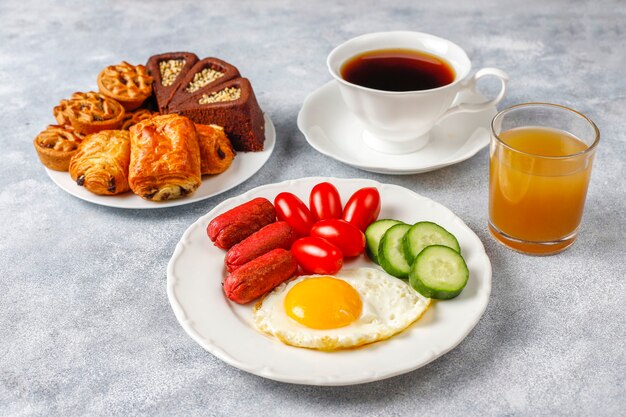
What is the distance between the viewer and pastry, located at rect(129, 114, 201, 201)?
10.3 feet

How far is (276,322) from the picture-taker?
2.47 metres

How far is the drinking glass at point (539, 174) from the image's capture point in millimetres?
2688

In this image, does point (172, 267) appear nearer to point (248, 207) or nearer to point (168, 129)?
point (248, 207)

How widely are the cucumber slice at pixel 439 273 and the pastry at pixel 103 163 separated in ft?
4.83

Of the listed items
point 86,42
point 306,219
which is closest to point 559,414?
point 306,219

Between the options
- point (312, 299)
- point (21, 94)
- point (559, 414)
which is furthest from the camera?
point (21, 94)

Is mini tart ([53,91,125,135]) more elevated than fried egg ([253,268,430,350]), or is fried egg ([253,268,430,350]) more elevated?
mini tart ([53,91,125,135])

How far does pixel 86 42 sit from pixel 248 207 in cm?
266

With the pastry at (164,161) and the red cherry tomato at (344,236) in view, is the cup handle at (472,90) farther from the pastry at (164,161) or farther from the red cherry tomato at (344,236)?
the pastry at (164,161)

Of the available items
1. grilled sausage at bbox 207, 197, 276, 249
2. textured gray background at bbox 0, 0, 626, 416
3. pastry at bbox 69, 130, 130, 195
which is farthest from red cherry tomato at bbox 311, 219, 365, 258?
pastry at bbox 69, 130, 130, 195

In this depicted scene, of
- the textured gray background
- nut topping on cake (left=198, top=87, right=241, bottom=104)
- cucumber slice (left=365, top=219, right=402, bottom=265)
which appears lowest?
the textured gray background

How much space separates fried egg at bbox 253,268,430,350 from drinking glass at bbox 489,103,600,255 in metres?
0.60

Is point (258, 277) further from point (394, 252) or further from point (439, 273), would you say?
point (439, 273)

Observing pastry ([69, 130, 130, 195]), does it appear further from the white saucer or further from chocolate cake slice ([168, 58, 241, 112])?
the white saucer
